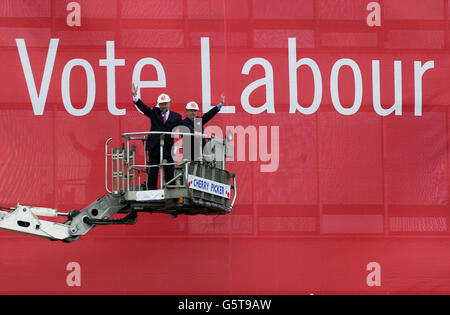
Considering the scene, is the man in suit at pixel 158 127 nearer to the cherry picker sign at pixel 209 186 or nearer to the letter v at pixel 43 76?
the cherry picker sign at pixel 209 186

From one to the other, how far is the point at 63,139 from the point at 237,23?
2.60 metres

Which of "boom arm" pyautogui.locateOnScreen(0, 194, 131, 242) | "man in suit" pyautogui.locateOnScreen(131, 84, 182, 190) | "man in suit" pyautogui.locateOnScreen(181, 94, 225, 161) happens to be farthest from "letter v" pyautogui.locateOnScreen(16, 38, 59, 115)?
"man in suit" pyautogui.locateOnScreen(181, 94, 225, 161)

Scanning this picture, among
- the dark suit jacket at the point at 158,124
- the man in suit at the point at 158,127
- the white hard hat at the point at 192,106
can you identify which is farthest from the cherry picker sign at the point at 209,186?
the white hard hat at the point at 192,106

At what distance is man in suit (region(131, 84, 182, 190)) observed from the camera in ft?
41.7

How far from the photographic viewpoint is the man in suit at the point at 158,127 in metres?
12.7

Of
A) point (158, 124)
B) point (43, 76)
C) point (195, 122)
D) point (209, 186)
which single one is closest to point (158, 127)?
point (158, 124)

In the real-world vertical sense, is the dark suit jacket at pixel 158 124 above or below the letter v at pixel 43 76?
below

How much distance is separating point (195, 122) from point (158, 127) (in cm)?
43

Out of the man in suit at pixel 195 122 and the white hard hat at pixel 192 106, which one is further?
the white hard hat at pixel 192 106

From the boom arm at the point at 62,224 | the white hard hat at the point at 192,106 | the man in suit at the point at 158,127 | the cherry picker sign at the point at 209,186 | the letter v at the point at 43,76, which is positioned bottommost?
the boom arm at the point at 62,224

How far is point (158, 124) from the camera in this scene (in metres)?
12.8

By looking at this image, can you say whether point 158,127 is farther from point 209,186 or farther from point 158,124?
point 209,186
